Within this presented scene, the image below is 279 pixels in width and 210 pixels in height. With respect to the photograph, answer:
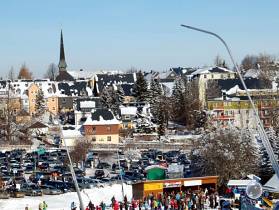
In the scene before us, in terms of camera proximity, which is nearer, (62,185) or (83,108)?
(62,185)

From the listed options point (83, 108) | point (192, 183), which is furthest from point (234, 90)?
point (192, 183)

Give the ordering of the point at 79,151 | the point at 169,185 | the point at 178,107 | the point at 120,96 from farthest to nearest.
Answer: the point at 120,96 → the point at 178,107 → the point at 79,151 → the point at 169,185

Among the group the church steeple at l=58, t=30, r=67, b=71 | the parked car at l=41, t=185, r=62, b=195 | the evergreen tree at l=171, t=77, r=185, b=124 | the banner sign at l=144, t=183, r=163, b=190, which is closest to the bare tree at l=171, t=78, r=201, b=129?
the evergreen tree at l=171, t=77, r=185, b=124

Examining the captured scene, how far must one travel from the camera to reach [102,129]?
251ft

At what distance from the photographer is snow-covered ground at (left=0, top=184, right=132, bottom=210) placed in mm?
33719

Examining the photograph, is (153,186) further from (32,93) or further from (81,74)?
(81,74)

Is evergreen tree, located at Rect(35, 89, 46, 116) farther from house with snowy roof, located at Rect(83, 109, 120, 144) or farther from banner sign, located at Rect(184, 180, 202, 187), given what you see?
banner sign, located at Rect(184, 180, 202, 187)

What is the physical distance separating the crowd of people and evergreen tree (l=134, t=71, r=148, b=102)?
203 ft

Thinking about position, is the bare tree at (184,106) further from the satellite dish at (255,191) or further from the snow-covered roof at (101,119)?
the satellite dish at (255,191)

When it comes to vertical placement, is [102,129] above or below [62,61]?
below

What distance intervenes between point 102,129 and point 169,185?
4358 centimetres

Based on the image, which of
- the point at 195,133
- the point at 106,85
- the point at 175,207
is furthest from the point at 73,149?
the point at 106,85

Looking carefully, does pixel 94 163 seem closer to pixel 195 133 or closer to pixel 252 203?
pixel 195 133

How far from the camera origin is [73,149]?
210 feet
